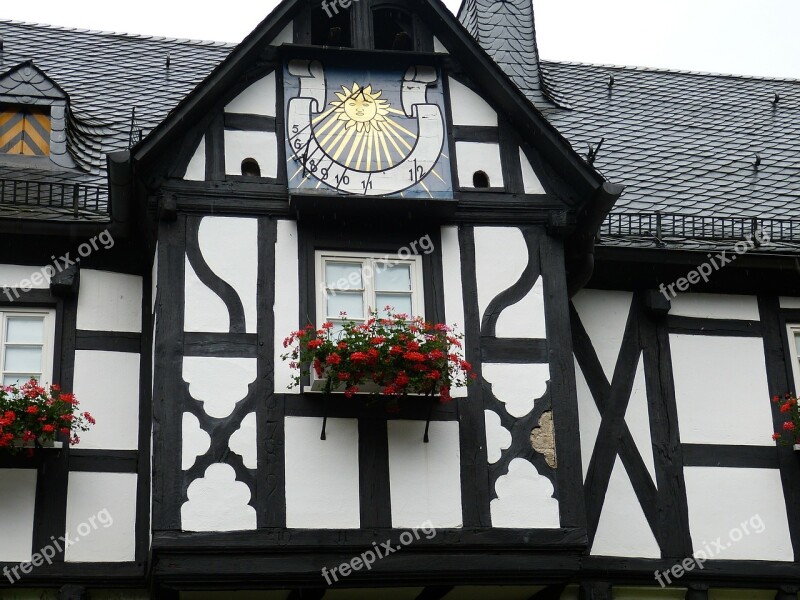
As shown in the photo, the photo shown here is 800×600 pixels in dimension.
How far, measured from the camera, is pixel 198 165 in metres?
12.9

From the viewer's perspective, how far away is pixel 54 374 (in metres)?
12.8

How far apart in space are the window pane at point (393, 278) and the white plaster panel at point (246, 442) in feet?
5.73

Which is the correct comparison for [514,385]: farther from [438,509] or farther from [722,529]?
[722,529]

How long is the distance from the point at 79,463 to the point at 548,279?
4.45m

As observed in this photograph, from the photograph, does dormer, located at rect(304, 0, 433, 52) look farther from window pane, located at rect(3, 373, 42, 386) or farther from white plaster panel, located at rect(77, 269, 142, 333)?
window pane, located at rect(3, 373, 42, 386)

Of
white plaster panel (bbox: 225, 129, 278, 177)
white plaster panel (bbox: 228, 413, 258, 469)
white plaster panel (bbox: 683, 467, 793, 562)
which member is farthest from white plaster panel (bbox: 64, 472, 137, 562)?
white plaster panel (bbox: 683, 467, 793, 562)

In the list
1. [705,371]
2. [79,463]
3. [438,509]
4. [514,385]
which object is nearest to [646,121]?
[705,371]

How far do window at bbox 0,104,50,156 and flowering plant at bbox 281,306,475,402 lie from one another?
13.7 ft

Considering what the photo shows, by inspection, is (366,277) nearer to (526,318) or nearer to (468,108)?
(526,318)

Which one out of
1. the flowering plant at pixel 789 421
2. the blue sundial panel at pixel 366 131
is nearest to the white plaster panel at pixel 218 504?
the blue sundial panel at pixel 366 131

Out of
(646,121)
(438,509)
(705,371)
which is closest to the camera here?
(438,509)

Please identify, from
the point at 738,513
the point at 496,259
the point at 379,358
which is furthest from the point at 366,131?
the point at 738,513

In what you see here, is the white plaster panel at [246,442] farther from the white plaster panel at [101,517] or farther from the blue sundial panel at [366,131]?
the blue sundial panel at [366,131]

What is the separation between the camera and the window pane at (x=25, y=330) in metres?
13.0
